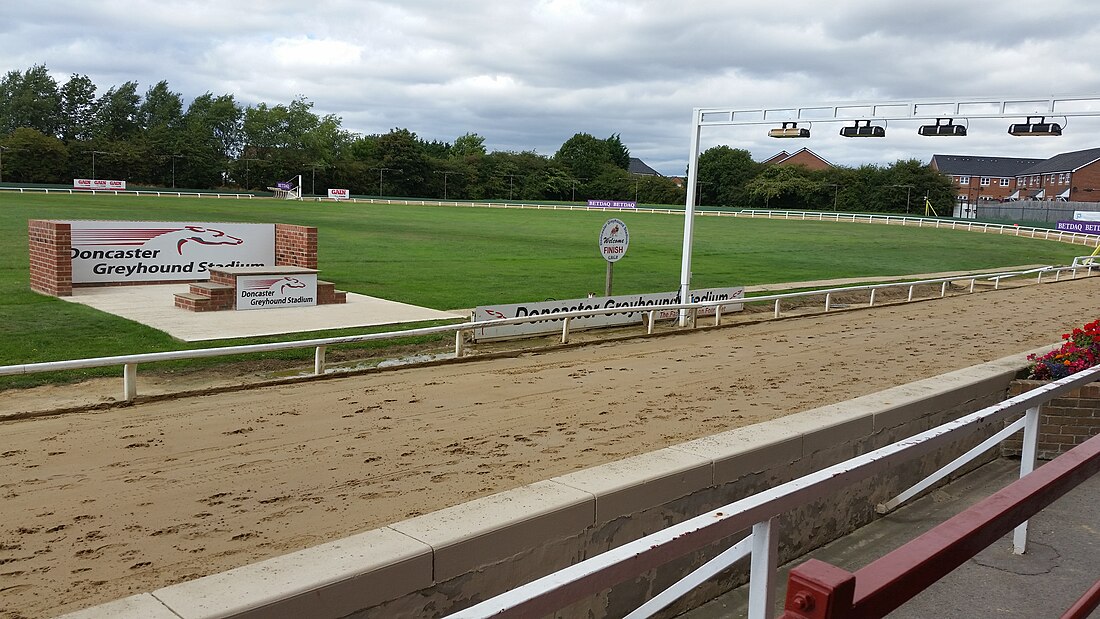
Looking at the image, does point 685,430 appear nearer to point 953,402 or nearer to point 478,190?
point 953,402

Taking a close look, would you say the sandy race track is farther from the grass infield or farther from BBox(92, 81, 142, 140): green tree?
BBox(92, 81, 142, 140): green tree

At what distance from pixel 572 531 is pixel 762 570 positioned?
7.41 feet

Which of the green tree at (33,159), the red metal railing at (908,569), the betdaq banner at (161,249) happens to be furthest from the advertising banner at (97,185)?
the red metal railing at (908,569)

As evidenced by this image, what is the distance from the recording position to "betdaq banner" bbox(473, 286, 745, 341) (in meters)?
14.2

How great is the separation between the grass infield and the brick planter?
31.4 feet

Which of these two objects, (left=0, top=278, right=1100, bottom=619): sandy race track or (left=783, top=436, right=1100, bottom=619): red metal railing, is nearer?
(left=783, top=436, right=1100, bottom=619): red metal railing

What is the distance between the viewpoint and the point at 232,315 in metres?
16.1

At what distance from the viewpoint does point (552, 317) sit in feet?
44.4

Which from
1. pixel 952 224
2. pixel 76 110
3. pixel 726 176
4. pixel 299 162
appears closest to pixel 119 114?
pixel 76 110

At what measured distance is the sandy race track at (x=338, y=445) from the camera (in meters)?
4.69

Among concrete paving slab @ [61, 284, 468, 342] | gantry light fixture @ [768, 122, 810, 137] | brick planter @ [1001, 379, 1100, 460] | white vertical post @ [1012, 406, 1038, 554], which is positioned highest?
gantry light fixture @ [768, 122, 810, 137]

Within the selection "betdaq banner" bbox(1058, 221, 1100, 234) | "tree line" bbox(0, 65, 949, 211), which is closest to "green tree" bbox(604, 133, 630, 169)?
"tree line" bbox(0, 65, 949, 211)

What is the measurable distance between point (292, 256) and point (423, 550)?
57.2 ft

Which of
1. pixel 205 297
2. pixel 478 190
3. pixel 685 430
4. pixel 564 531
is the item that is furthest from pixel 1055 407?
pixel 478 190
